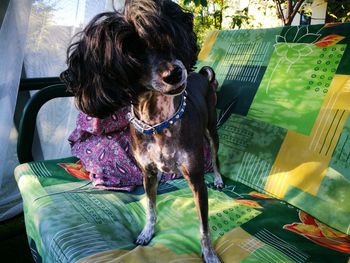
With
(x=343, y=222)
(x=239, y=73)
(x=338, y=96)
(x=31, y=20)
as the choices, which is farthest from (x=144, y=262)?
(x=31, y=20)

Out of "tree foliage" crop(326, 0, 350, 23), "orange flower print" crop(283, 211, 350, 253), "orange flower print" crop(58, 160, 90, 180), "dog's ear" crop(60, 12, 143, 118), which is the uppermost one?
"tree foliage" crop(326, 0, 350, 23)

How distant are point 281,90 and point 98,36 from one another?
4.22 feet

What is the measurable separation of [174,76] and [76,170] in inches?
50.6

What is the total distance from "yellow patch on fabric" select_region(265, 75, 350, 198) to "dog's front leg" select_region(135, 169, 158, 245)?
0.67 m

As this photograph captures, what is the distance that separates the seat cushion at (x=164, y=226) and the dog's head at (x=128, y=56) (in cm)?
59

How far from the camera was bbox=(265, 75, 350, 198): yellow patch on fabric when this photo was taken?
172 cm

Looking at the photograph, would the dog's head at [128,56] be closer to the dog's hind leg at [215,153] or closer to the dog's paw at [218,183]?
the dog's hind leg at [215,153]

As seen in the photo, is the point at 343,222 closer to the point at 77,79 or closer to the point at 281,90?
the point at 281,90

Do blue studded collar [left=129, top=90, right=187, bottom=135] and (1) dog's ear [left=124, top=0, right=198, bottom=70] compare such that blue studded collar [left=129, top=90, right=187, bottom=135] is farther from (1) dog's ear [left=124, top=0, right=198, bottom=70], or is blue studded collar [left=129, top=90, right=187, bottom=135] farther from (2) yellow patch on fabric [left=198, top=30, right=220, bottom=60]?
(2) yellow patch on fabric [left=198, top=30, right=220, bottom=60]

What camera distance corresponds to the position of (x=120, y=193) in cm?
Result: 193

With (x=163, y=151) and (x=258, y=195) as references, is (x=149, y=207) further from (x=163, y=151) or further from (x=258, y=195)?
(x=258, y=195)

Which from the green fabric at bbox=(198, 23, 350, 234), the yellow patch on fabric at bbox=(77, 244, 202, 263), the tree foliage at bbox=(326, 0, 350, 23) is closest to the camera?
the yellow patch on fabric at bbox=(77, 244, 202, 263)

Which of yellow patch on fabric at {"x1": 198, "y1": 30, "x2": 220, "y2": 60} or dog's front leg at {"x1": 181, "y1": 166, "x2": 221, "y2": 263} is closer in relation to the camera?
dog's front leg at {"x1": 181, "y1": 166, "x2": 221, "y2": 263}

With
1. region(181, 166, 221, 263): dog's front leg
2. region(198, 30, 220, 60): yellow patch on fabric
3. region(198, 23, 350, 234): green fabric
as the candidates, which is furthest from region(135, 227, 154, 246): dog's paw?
region(198, 30, 220, 60): yellow patch on fabric
